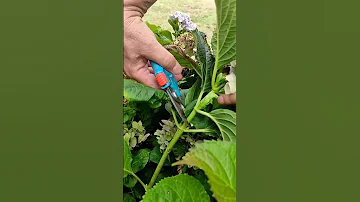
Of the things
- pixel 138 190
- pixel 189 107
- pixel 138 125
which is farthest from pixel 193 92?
pixel 138 190

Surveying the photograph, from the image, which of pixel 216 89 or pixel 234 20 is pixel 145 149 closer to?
pixel 216 89

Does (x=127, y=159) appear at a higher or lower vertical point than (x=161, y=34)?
lower

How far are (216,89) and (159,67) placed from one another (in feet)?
0.42

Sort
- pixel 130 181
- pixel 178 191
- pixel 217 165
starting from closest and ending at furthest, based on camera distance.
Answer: pixel 217 165 → pixel 178 191 → pixel 130 181

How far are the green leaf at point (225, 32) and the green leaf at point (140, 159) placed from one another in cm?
24

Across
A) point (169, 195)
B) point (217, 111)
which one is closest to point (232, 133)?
point (217, 111)

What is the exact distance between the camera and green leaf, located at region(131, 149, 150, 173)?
3.10ft

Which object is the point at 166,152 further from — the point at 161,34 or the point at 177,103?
the point at 161,34

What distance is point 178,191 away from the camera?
0.85 metres

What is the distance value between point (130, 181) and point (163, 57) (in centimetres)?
27

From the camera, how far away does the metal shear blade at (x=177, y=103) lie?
0.93 meters

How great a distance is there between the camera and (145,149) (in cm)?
97

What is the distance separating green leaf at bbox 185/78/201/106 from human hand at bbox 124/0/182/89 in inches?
1.4

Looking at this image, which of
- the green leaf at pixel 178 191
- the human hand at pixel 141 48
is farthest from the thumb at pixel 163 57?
the green leaf at pixel 178 191
